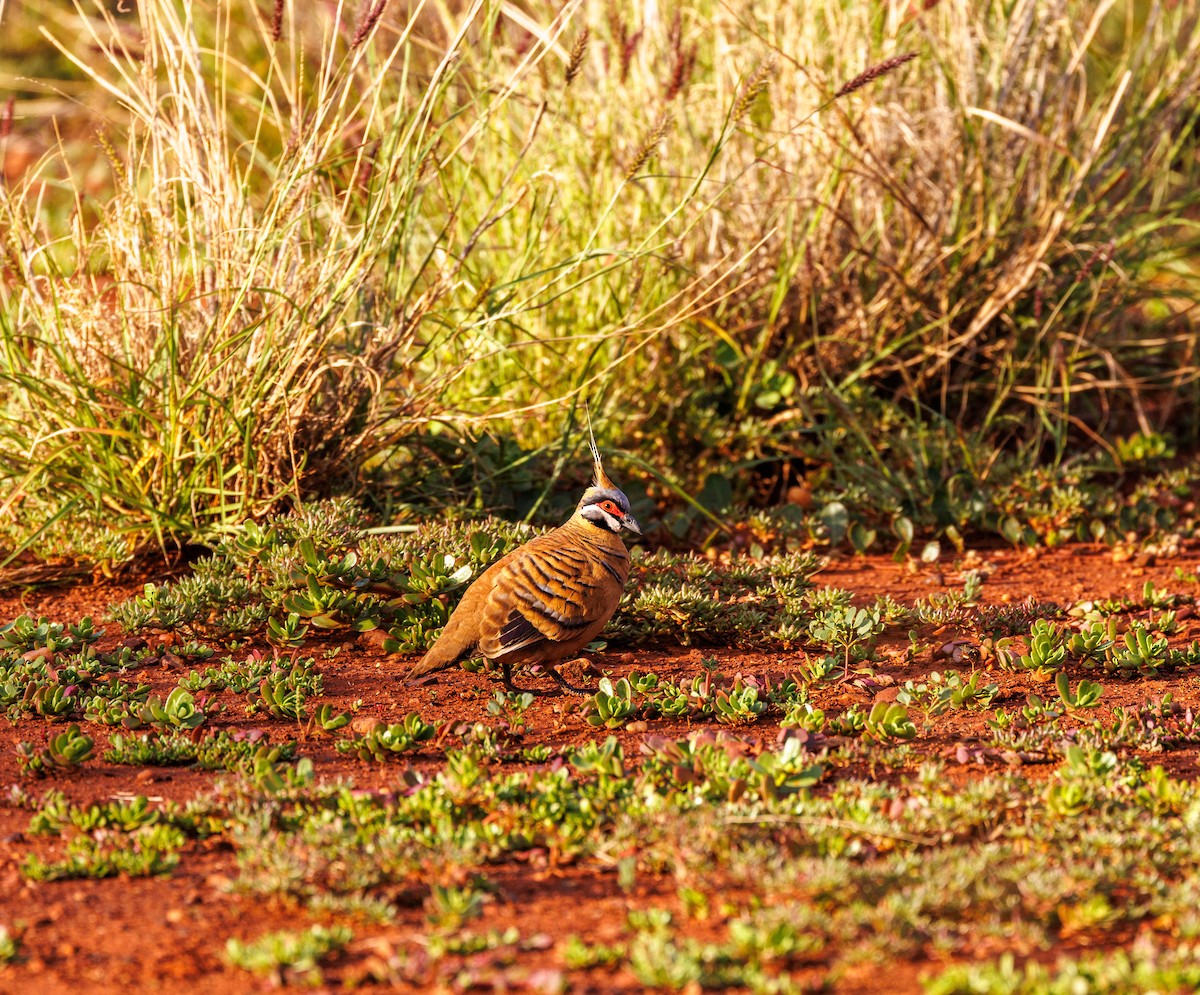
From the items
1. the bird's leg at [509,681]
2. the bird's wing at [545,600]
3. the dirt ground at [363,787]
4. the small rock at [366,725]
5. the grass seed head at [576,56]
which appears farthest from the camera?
the grass seed head at [576,56]

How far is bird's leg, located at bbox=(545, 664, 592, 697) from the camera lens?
4.41 metres

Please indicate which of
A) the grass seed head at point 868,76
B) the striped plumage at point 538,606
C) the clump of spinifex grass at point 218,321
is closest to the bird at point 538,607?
the striped plumage at point 538,606

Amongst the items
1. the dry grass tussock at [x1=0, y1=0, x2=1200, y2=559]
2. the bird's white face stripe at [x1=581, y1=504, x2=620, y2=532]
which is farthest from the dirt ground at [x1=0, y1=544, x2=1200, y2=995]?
the dry grass tussock at [x1=0, y1=0, x2=1200, y2=559]

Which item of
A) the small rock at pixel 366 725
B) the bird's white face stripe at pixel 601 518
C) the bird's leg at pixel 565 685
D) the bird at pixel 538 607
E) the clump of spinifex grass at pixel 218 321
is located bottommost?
the bird's leg at pixel 565 685

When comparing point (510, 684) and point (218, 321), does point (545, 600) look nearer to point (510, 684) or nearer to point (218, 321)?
point (510, 684)

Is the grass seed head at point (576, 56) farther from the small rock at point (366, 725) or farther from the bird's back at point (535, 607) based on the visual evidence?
the small rock at point (366, 725)

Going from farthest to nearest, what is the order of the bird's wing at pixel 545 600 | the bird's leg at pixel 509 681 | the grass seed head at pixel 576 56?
1. the grass seed head at pixel 576 56
2. the bird's leg at pixel 509 681
3. the bird's wing at pixel 545 600

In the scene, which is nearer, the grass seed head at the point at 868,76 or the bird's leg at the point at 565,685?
the bird's leg at the point at 565,685

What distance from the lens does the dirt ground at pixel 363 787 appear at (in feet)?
8.97

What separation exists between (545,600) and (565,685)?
375 mm

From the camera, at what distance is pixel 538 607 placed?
4215 millimetres

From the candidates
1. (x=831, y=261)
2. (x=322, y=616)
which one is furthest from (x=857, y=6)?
(x=322, y=616)

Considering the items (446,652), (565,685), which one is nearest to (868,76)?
(565,685)

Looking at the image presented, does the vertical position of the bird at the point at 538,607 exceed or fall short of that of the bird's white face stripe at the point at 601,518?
it falls short
